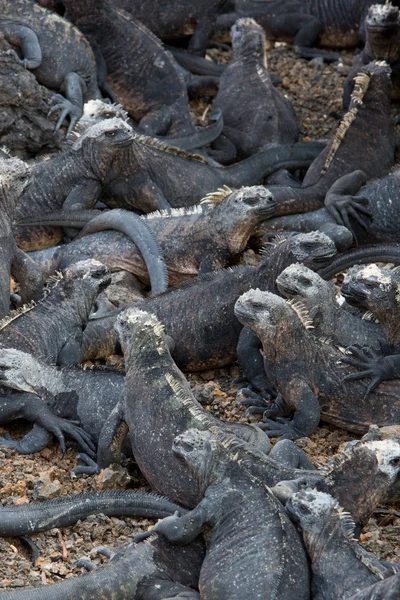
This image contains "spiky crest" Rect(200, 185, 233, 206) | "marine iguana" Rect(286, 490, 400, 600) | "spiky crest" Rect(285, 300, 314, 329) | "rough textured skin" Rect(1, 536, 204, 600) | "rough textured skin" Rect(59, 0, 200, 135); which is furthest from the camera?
"rough textured skin" Rect(59, 0, 200, 135)

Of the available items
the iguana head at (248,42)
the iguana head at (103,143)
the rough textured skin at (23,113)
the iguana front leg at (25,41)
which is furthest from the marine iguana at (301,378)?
the iguana head at (248,42)

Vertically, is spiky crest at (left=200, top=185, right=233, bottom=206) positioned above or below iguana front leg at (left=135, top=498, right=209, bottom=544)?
below

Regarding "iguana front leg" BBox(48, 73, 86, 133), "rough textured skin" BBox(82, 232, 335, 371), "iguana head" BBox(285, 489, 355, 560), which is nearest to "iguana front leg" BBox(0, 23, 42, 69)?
"iguana front leg" BBox(48, 73, 86, 133)

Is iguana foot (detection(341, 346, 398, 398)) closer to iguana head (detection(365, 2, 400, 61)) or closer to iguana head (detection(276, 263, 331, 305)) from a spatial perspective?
iguana head (detection(276, 263, 331, 305))

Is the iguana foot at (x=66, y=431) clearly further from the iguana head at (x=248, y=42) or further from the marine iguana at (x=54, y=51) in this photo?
the iguana head at (x=248, y=42)

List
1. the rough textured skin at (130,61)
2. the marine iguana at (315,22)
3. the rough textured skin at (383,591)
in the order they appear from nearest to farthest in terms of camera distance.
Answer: the rough textured skin at (383,591), the rough textured skin at (130,61), the marine iguana at (315,22)

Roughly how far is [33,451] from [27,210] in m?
2.71

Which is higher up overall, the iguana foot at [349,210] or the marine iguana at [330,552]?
Answer: the marine iguana at [330,552]

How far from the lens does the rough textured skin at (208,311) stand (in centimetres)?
764

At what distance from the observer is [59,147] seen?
9758 mm

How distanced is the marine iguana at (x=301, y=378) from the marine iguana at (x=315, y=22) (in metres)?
5.42

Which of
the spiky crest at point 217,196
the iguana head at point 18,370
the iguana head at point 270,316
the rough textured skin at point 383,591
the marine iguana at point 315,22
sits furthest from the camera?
the marine iguana at point 315,22

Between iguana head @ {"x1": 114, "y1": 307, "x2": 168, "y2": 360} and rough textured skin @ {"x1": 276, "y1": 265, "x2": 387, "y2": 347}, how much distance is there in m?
0.99

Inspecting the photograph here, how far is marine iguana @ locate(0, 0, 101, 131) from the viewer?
10.0 m
